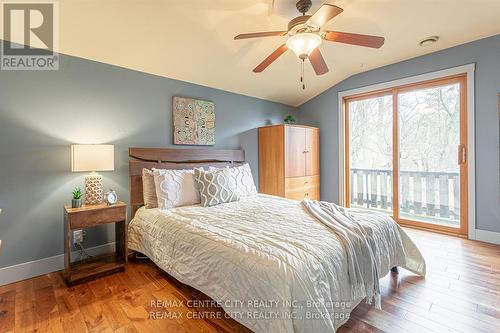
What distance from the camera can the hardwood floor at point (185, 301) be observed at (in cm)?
162

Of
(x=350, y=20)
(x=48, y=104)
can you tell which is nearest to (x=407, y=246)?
(x=350, y=20)

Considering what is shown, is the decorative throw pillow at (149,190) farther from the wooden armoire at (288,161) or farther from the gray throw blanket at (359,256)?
the wooden armoire at (288,161)

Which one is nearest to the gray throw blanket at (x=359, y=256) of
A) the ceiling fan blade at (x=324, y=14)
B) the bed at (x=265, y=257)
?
the bed at (x=265, y=257)

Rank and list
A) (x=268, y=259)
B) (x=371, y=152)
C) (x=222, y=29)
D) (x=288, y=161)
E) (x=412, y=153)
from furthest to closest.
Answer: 1. (x=371, y=152)
2. (x=288, y=161)
3. (x=412, y=153)
4. (x=222, y=29)
5. (x=268, y=259)

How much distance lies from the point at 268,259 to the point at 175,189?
1.68m

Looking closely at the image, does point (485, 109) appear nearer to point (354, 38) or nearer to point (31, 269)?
point (354, 38)

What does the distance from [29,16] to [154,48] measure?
1.06 metres

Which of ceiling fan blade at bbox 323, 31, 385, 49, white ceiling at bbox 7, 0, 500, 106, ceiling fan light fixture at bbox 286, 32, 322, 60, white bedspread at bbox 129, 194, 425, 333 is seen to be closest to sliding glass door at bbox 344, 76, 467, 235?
white ceiling at bbox 7, 0, 500, 106

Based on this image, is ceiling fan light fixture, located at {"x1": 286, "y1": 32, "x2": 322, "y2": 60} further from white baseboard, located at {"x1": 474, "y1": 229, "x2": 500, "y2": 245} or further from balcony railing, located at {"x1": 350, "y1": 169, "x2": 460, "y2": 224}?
white baseboard, located at {"x1": 474, "y1": 229, "x2": 500, "y2": 245}

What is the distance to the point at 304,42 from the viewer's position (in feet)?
6.12

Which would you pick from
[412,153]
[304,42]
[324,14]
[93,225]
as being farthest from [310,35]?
[412,153]

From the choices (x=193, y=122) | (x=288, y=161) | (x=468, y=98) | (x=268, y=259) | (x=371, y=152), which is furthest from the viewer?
(x=371, y=152)

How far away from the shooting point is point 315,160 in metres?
4.55

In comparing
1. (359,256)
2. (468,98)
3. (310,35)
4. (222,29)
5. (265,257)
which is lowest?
(359,256)
